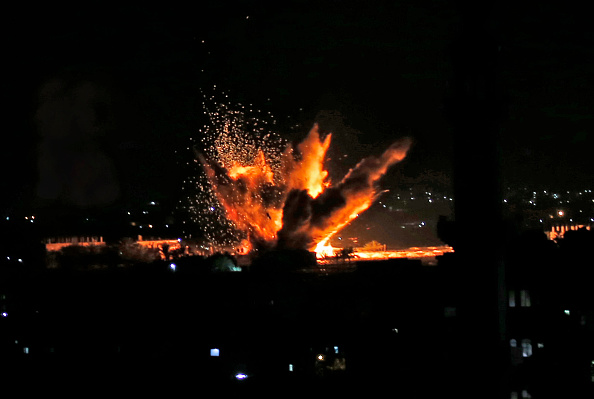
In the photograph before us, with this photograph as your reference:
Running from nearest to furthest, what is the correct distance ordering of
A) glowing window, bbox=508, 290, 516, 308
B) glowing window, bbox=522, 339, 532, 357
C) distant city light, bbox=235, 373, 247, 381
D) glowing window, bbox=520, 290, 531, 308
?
glowing window, bbox=522, 339, 532, 357
distant city light, bbox=235, 373, 247, 381
glowing window, bbox=508, 290, 516, 308
glowing window, bbox=520, 290, 531, 308

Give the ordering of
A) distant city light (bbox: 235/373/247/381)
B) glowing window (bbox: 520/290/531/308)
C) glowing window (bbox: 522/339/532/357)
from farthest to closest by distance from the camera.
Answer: glowing window (bbox: 520/290/531/308)
distant city light (bbox: 235/373/247/381)
glowing window (bbox: 522/339/532/357)

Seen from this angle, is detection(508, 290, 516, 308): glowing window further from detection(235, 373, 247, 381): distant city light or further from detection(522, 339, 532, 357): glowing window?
detection(235, 373, 247, 381): distant city light

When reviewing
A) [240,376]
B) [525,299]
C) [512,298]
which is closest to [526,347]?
[512,298]

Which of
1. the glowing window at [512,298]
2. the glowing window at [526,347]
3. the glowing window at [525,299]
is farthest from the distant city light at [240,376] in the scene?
the glowing window at [525,299]

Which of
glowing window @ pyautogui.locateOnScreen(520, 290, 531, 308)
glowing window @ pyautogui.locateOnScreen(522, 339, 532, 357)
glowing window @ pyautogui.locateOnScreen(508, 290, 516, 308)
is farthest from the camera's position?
glowing window @ pyautogui.locateOnScreen(520, 290, 531, 308)

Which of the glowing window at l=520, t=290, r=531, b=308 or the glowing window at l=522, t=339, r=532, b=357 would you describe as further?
the glowing window at l=520, t=290, r=531, b=308

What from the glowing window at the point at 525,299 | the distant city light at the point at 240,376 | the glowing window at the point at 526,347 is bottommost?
the distant city light at the point at 240,376

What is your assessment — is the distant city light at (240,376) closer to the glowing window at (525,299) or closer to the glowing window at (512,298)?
the glowing window at (512,298)

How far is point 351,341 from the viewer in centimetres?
1806

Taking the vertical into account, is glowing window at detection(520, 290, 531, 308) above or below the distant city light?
above

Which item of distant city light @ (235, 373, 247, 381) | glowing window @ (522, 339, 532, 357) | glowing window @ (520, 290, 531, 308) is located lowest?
distant city light @ (235, 373, 247, 381)

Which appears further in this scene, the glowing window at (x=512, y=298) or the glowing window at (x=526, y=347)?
the glowing window at (x=512, y=298)

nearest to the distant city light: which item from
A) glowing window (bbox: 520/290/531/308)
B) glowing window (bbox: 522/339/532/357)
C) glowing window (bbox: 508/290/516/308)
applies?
glowing window (bbox: 522/339/532/357)

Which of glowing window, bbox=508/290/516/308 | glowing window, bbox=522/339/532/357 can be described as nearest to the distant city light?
glowing window, bbox=522/339/532/357
